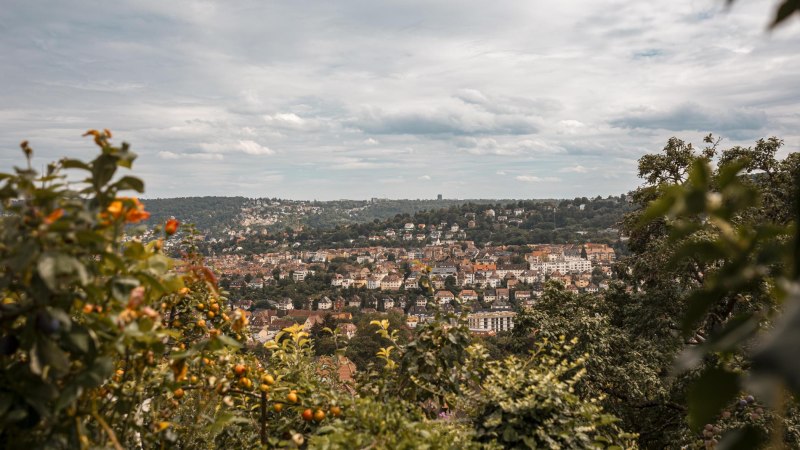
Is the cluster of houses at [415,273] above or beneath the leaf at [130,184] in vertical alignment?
beneath

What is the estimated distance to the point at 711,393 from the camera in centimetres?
55

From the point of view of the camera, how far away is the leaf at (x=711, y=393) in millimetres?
528

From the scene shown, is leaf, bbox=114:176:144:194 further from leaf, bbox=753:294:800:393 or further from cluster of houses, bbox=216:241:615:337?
cluster of houses, bbox=216:241:615:337

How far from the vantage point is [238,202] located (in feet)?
507

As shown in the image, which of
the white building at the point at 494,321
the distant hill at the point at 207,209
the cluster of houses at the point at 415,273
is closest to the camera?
the white building at the point at 494,321

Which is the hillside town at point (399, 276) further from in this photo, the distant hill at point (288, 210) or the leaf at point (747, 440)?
the leaf at point (747, 440)

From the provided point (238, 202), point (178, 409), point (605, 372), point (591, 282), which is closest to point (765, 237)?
point (178, 409)

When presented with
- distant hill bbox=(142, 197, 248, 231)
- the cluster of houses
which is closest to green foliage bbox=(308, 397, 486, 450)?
the cluster of houses

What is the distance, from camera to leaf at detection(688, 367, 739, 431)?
0.53 m

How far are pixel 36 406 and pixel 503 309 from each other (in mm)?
72065

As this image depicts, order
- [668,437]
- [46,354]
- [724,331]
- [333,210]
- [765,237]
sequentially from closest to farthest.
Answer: [724,331]
[765,237]
[46,354]
[668,437]
[333,210]

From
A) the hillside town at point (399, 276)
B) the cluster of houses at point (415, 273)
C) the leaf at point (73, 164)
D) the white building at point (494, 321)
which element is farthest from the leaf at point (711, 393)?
the white building at point (494, 321)

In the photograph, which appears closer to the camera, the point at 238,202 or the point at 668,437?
the point at 668,437

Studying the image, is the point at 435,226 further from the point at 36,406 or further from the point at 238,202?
the point at 36,406
